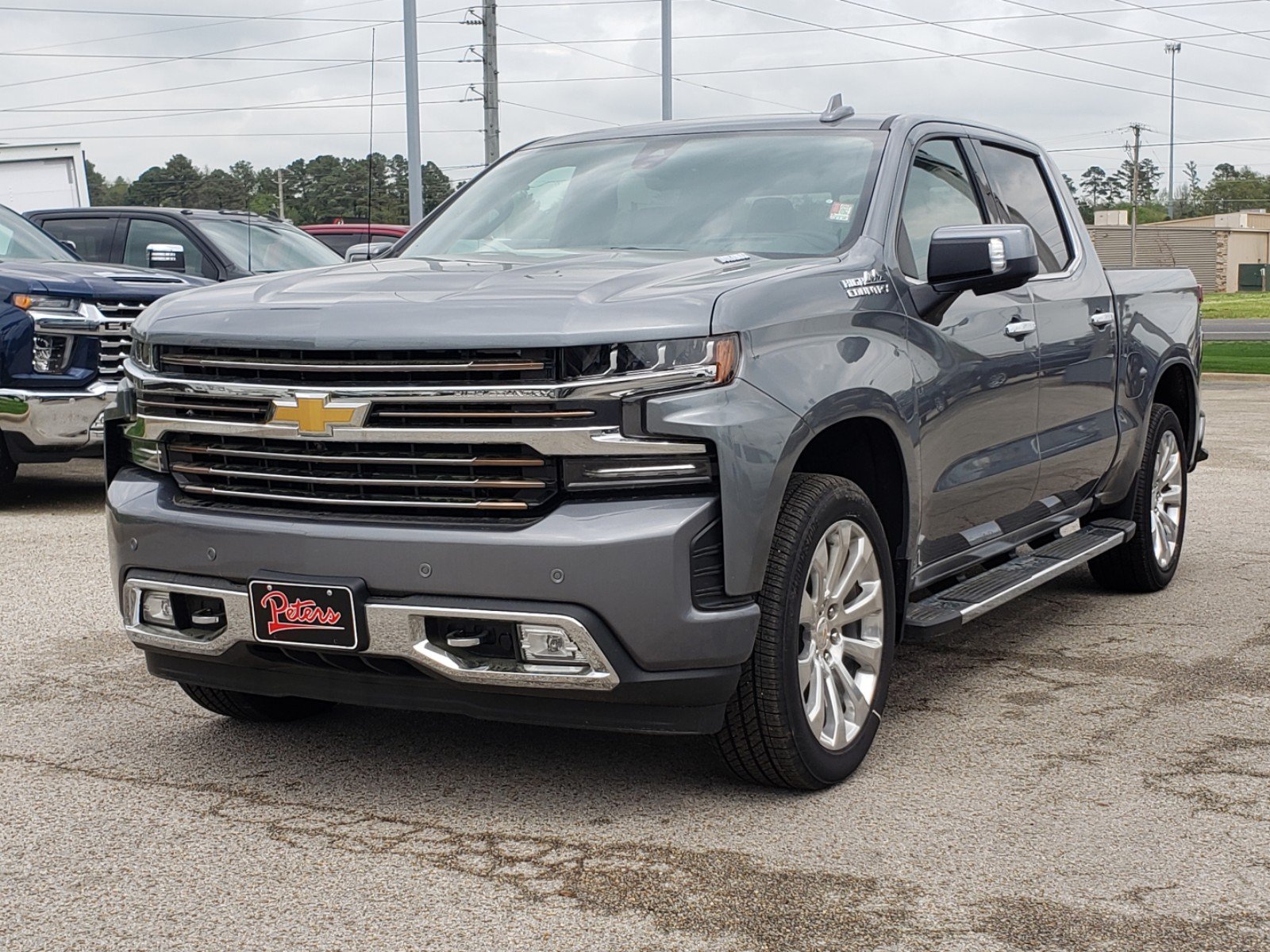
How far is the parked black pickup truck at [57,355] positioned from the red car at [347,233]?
7.73m

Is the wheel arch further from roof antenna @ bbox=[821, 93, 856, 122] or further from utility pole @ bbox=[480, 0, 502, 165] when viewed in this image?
utility pole @ bbox=[480, 0, 502, 165]

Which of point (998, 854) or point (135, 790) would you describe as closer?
point (998, 854)

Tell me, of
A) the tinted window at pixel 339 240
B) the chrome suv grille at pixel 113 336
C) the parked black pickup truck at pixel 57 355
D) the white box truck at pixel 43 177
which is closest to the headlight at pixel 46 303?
the parked black pickup truck at pixel 57 355

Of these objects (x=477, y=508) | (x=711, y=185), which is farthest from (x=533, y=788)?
(x=711, y=185)

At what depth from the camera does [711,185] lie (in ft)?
17.0

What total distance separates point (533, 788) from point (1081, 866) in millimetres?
1414

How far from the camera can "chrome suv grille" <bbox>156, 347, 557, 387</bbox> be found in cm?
374

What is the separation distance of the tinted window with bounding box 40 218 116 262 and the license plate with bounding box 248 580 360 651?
9451 millimetres

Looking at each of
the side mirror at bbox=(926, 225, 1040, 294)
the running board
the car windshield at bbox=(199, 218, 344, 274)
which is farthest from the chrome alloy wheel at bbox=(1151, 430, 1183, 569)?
the car windshield at bbox=(199, 218, 344, 274)

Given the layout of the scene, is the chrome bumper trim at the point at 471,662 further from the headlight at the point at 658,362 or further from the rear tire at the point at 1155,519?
the rear tire at the point at 1155,519

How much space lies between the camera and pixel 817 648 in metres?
4.23

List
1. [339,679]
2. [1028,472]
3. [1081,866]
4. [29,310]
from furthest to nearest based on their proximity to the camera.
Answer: [29,310] < [1028,472] < [339,679] < [1081,866]

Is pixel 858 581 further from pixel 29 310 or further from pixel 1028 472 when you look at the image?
pixel 29 310

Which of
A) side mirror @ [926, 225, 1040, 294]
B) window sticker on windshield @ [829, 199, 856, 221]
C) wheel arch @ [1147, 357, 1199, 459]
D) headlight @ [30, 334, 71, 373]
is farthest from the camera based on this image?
headlight @ [30, 334, 71, 373]
